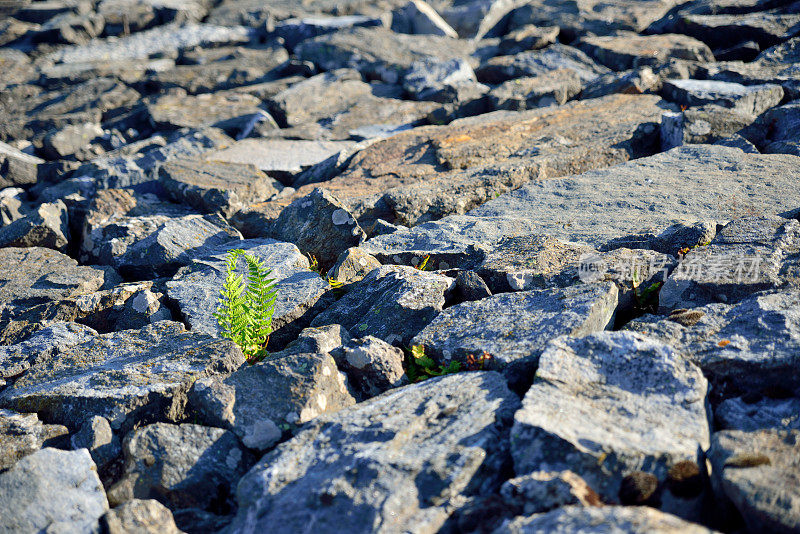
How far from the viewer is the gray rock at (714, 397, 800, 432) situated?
9.95 ft

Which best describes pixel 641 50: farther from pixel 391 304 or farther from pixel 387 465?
pixel 387 465

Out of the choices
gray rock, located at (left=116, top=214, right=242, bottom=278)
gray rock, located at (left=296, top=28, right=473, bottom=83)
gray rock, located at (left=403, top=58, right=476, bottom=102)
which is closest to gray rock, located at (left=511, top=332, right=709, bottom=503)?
gray rock, located at (left=116, top=214, right=242, bottom=278)

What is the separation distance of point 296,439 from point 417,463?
76cm

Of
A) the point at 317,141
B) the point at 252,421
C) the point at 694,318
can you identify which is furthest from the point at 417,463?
the point at 317,141

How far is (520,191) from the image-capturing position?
6.29 meters

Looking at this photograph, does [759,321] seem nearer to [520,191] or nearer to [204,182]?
[520,191]

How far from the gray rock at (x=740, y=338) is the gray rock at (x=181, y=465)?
2557 millimetres

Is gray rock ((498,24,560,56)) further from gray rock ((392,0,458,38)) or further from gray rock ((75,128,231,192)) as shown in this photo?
gray rock ((75,128,231,192))

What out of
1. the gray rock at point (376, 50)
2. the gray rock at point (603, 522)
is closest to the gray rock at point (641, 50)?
the gray rock at point (376, 50)

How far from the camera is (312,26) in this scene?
560 inches

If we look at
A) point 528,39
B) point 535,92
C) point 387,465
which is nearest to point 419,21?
point 528,39

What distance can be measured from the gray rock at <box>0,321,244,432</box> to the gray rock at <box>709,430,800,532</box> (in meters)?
2.95

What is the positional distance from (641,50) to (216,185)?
7938 millimetres

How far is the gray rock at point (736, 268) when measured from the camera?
4051mm
